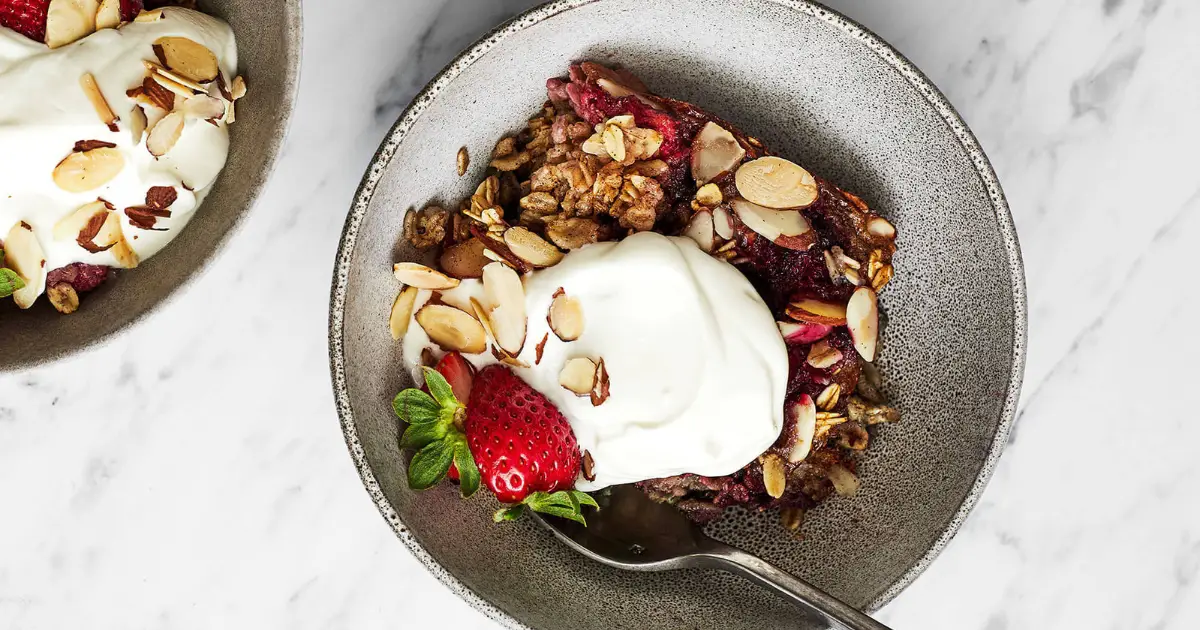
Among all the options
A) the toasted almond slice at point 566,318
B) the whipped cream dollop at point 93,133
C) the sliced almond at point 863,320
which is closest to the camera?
the whipped cream dollop at point 93,133

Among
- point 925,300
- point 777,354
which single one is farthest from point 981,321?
point 777,354

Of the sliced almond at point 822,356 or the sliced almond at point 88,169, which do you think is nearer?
the sliced almond at point 88,169

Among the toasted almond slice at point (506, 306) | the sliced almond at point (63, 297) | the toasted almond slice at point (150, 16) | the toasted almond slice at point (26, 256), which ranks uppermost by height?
the toasted almond slice at point (150, 16)

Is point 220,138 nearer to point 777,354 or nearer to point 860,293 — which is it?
point 777,354

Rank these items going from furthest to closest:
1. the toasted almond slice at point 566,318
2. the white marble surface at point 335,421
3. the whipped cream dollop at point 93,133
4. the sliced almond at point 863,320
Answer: the white marble surface at point 335,421, the sliced almond at point 863,320, the toasted almond slice at point 566,318, the whipped cream dollop at point 93,133

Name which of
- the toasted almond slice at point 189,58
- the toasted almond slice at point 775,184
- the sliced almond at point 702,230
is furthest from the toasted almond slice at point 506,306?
the toasted almond slice at point 189,58

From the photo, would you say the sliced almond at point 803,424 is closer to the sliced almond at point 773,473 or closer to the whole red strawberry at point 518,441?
the sliced almond at point 773,473

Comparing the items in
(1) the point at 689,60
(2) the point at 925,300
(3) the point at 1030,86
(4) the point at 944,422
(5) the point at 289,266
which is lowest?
(5) the point at 289,266
